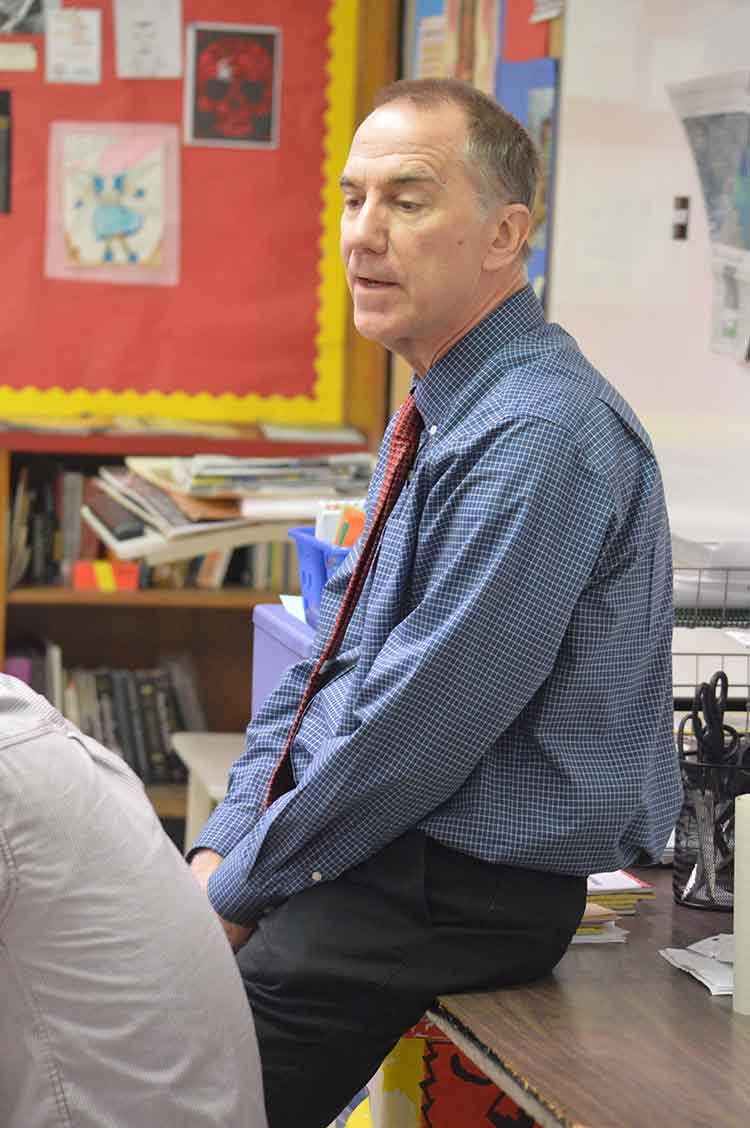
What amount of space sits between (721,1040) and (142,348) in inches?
112

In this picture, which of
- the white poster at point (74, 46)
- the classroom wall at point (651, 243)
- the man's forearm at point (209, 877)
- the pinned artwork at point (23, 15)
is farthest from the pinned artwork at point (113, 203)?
the man's forearm at point (209, 877)

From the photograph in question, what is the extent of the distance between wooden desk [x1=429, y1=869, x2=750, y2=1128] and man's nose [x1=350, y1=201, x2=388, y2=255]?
76cm

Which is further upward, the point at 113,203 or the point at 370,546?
the point at 113,203

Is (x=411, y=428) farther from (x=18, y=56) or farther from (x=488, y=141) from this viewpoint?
(x=18, y=56)

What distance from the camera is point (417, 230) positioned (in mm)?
1699

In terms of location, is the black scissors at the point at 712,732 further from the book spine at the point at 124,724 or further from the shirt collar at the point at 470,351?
the book spine at the point at 124,724

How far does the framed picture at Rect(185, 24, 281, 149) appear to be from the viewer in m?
3.89

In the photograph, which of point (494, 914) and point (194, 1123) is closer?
point (194, 1123)

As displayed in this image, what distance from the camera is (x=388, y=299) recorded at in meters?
1.73

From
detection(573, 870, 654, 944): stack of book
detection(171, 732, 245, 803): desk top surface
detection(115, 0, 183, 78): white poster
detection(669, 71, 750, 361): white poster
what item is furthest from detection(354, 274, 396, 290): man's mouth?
detection(115, 0, 183, 78): white poster

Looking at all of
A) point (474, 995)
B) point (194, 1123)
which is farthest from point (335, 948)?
point (194, 1123)

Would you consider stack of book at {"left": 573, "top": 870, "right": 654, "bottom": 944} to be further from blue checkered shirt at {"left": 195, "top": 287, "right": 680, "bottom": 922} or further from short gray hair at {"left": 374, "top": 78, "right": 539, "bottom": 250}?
short gray hair at {"left": 374, "top": 78, "right": 539, "bottom": 250}

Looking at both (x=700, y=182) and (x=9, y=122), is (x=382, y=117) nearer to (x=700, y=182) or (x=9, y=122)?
(x=700, y=182)

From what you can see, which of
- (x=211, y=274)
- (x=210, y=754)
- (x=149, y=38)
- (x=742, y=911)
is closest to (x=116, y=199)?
(x=211, y=274)
